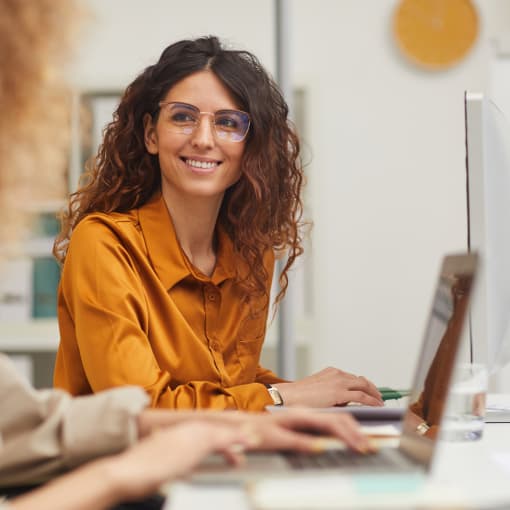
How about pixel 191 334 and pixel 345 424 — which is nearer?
pixel 345 424

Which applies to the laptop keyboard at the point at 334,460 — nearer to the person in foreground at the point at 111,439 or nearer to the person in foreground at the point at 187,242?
the person in foreground at the point at 111,439

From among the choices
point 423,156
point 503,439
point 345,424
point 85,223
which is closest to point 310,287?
point 423,156

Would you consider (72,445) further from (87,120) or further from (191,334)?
(87,120)

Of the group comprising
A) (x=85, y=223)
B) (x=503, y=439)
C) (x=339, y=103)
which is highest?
(x=339, y=103)

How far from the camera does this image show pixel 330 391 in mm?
1335

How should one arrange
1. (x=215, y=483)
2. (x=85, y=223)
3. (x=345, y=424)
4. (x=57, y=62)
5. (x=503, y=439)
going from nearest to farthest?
(x=215, y=483) → (x=345, y=424) → (x=503, y=439) → (x=85, y=223) → (x=57, y=62)

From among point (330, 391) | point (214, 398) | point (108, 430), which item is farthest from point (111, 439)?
point (330, 391)

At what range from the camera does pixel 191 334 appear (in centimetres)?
145

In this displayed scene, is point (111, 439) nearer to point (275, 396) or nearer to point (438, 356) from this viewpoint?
point (438, 356)

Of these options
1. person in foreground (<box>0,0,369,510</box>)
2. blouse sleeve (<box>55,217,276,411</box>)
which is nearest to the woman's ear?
blouse sleeve (<box>55,217,276,411</box>)

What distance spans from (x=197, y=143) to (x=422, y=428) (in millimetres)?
817

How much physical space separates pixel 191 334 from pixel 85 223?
27cm

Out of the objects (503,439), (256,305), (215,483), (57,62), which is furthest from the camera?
(57,62)

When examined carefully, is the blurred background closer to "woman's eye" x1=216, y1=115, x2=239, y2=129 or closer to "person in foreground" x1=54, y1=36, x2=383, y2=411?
"person in foreground" x1=54, y1=36, x2=383, y2=411
